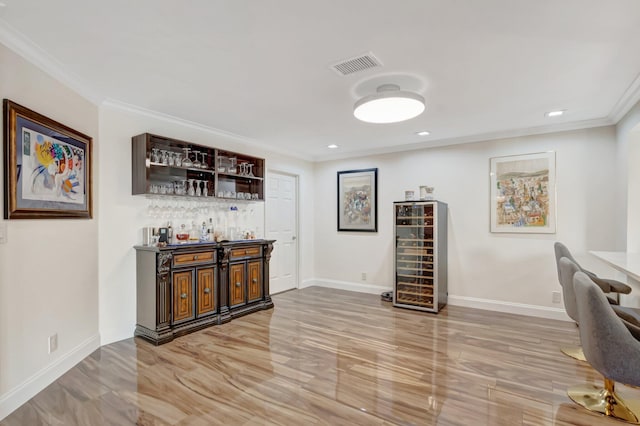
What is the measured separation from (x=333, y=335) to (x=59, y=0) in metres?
3.44

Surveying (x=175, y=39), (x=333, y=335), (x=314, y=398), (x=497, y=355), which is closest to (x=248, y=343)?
(x=333, y=335)

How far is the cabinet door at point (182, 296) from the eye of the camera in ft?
11.5

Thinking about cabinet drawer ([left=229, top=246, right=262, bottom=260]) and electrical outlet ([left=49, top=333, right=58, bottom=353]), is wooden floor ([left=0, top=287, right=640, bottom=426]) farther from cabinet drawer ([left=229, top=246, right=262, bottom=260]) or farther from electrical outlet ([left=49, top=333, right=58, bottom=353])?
cabinet drawer ([left=229, top=246, right=262, bottom=260])

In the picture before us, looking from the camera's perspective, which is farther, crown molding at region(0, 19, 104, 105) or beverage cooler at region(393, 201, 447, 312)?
beverage cooler at region(393, 201, 447, 312)

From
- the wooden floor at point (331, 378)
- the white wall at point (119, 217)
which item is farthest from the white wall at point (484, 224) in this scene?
the white wall at point (119, 217)

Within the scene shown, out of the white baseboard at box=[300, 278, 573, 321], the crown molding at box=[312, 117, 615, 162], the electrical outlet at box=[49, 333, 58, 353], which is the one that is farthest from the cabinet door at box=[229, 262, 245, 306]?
the crown molding at box=[312, 117, 615, 162]

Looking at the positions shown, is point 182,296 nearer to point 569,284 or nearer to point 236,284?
point 236,284

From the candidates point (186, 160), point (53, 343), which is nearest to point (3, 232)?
point (53, 343)

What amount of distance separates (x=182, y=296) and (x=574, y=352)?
12.7 feet

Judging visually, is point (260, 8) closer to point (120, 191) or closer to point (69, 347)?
point (120, 191)

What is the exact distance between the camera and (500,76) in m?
2.76

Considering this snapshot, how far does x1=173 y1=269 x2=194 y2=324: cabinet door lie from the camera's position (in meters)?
3.51

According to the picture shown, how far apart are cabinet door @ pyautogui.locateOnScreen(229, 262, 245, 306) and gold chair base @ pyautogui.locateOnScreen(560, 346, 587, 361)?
11.5ft

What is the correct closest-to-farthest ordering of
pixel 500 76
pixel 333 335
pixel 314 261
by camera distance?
pixel 500 76 < pixel 333 335 < pixel 314 261
